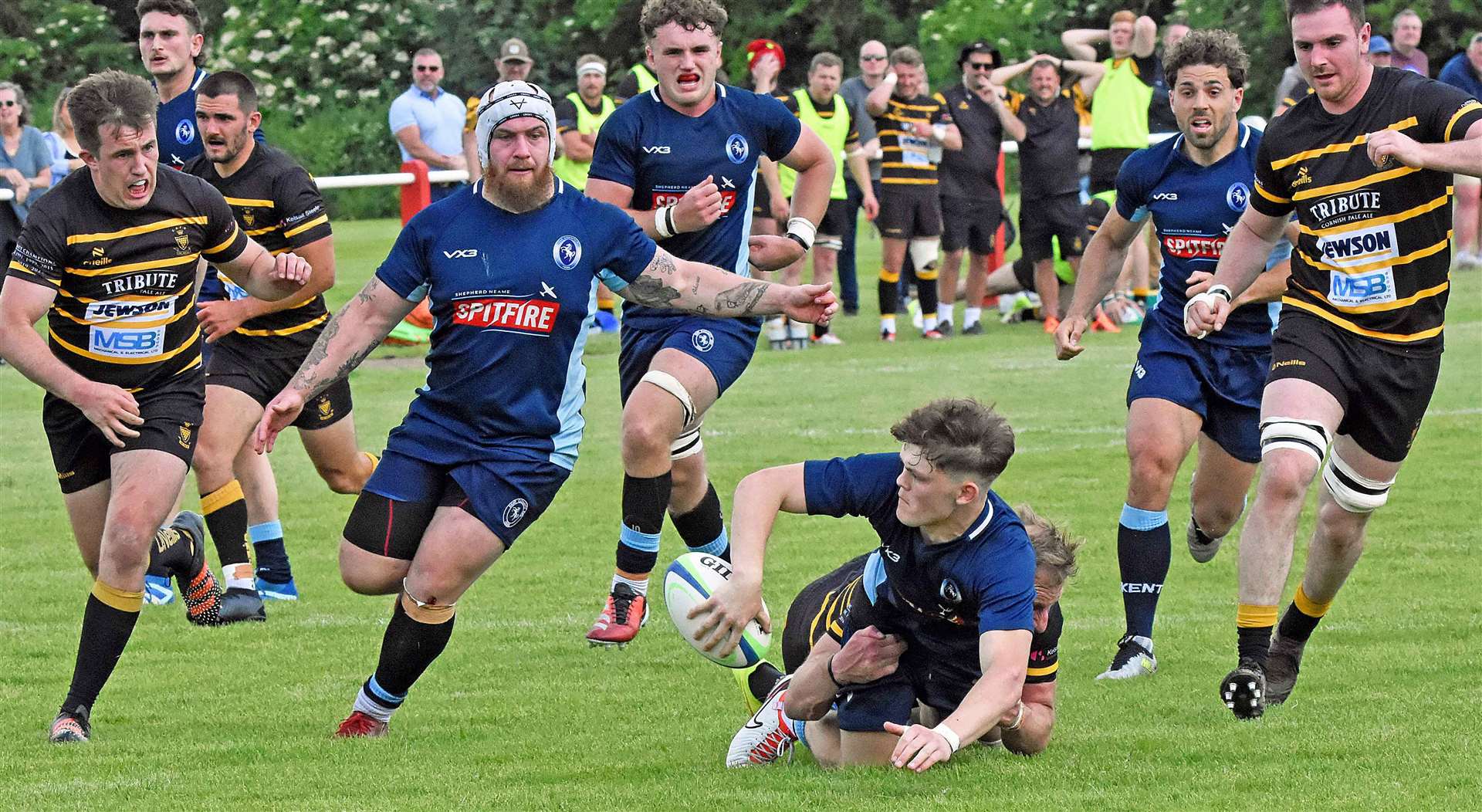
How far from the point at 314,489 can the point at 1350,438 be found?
690cm

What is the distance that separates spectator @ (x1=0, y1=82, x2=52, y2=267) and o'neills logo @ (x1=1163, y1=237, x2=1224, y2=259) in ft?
39.5

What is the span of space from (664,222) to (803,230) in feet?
3.01

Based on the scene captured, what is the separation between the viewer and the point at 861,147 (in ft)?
59.2

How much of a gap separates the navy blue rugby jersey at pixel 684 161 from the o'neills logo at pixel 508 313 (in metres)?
1.83

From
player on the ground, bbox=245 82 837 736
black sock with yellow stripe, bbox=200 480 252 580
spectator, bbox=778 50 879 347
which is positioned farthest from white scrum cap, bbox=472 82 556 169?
spectator, bbox=778 50 879 347

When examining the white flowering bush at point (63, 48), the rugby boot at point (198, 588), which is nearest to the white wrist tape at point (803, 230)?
the rugby boot at point (198, 588)

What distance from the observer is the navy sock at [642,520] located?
794 cm

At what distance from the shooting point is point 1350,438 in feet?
21.7

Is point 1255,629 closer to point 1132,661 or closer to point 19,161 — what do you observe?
point 1132,661

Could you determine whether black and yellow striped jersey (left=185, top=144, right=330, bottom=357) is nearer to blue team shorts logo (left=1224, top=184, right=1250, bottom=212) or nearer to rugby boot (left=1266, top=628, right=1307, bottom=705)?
blue team shorts logo (left=1224, top=184, right=1250, bottom=212)

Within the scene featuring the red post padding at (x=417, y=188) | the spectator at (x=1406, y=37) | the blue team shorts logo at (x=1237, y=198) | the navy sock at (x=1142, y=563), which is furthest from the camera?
the spectator at (x=1406, y=37)

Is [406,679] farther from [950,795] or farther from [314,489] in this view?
[314,489]

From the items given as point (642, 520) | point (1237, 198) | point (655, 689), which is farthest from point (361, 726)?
point (1237, 198)

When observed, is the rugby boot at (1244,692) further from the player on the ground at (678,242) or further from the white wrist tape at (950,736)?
the player on the ground at (678,242)
